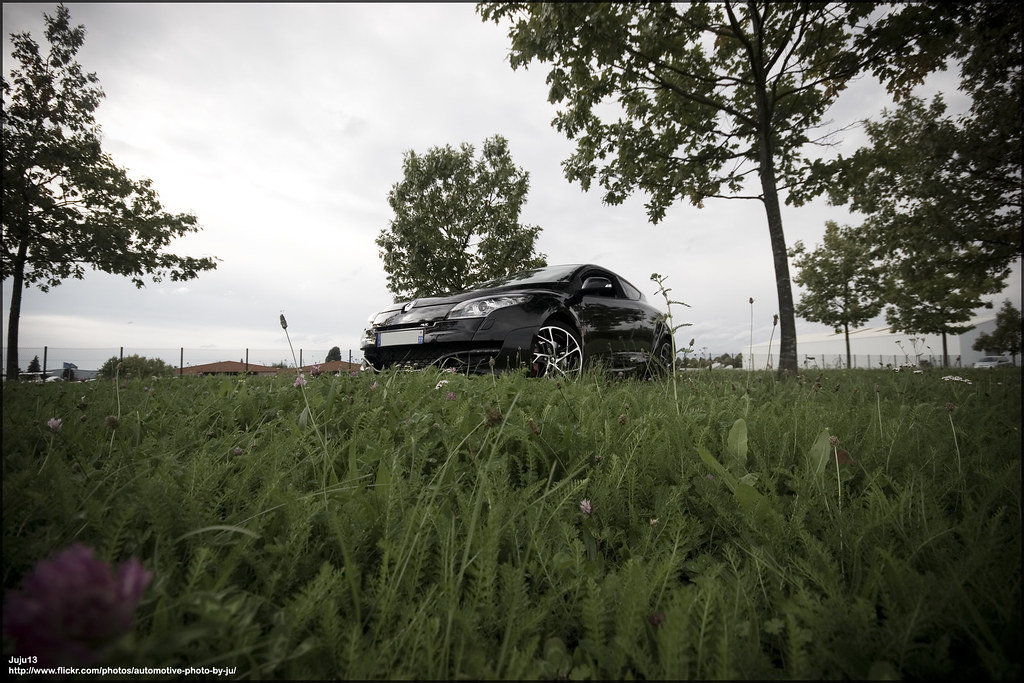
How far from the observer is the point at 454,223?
720 inches

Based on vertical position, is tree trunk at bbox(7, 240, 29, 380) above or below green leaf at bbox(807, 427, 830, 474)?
above

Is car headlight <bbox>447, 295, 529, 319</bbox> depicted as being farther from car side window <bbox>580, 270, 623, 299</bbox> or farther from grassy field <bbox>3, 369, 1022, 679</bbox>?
grassy field <bbox>3, 369, 1022, 679</bbox>

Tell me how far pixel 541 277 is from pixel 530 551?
14.1 feet

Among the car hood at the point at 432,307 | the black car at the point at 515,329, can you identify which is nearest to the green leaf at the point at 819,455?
the black car at the point at 515,329

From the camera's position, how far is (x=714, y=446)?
1.94 meters

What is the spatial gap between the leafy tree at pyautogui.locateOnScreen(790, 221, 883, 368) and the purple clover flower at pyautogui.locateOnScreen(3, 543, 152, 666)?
2834 centimetres

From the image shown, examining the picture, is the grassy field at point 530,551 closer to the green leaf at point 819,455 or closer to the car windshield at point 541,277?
the green leaf at point 819,455

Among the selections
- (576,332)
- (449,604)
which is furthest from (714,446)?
(576,332)

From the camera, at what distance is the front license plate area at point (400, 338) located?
14.1ft

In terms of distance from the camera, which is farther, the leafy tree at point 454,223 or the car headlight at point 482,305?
the leafy tree at point 454,223

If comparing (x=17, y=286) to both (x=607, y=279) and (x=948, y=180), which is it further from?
(x=948, y=180)

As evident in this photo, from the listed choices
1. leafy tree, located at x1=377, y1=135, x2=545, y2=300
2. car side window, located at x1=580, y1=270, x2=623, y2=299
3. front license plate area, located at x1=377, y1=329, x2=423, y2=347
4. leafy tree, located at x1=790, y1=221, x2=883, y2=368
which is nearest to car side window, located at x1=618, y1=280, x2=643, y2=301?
car side window, located at x1=580, y1=270, x2=623, y2=299

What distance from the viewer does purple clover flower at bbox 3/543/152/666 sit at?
345 millimetres

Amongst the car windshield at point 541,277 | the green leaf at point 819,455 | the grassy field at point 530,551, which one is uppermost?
the car windshield at point 541,277
